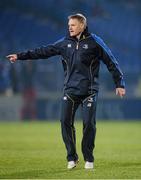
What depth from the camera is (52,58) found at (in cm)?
2838

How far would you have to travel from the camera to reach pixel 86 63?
9.20 m

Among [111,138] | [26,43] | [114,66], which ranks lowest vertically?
[111,138]

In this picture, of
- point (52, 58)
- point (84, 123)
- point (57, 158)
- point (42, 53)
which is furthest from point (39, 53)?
point (52, 58)

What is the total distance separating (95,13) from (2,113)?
8.05 metres

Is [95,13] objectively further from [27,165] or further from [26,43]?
[27,165]

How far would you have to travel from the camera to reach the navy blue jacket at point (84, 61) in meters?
9.17

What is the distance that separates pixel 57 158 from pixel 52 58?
1728cm

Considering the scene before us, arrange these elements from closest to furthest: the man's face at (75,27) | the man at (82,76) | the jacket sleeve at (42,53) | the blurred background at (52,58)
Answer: the man's face at (75,27)
the man at (82,76)
the jacket sleeve at (42,53)
the blurred background at (52,58)

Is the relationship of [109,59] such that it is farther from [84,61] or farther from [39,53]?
[39,53]

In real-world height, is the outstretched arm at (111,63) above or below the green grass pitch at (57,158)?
above

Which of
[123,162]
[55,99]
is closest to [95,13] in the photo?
[55,99]

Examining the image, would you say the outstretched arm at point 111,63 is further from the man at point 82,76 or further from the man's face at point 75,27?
the man's face at point 75,27

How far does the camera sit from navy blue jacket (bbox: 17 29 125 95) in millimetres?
9172

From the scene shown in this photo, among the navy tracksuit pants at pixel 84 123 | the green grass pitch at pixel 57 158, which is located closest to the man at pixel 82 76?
the navy tracksuit pants at pixel 84 123
